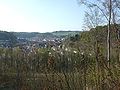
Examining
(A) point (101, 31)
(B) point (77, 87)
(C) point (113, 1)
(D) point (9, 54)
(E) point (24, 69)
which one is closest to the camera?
(B) point (77, 87)

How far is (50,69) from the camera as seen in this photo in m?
4.31

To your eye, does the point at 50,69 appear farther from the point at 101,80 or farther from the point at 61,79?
the point at 101,80

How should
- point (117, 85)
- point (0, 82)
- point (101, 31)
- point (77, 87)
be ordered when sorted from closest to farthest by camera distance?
point (117, 85)
point (77, 87)
point (0, 82)
point (101, 31)

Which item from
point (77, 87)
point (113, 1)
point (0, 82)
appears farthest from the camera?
point (113, 1)

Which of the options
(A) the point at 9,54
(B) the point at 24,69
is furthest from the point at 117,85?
(A) the point at 9,54

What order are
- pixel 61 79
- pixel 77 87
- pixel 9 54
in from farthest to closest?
pixel 9 54 → pixel 77 87 → pixel 61 79

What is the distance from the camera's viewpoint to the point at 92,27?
30.9 metres

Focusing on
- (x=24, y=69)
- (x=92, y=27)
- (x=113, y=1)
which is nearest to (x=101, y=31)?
Result: (x=92, y=27)

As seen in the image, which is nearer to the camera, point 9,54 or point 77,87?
point 77,87

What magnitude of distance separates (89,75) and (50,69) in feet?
3.69

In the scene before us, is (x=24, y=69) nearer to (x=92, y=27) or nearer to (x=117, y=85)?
A: (x=117, y=85)

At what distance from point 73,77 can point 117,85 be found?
1213 millimetres

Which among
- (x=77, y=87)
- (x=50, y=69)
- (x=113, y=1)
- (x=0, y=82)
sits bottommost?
(x=0, y=82)

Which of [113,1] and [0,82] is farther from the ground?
[113,1]
